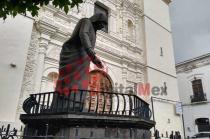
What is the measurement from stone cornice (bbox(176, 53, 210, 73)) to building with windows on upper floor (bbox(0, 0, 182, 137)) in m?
5.20

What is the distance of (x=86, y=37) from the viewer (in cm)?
371

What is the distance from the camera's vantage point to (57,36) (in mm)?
8820

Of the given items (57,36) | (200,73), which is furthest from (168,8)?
(57,36)

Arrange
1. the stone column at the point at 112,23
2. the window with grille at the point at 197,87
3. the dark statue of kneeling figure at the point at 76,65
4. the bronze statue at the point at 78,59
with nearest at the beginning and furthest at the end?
the dark statue of kneeling figure at the point at 76,65 < the bronze statue at the point at 78,59 < the stone column at the point at 112,23 < the window with grille at the point at 197,87

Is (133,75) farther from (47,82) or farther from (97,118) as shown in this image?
(97,118)

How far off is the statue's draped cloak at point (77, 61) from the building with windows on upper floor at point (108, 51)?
3.51m

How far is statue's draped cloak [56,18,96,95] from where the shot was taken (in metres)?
3.70

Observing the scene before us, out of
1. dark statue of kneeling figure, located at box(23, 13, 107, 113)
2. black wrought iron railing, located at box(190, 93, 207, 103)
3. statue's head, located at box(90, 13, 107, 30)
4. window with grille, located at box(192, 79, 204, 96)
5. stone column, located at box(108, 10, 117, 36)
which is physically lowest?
dark statue of kneeling figure, located at box(23, 13, 107, 113)

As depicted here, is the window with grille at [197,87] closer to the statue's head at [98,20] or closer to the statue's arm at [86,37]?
the statue's head at [98,20]

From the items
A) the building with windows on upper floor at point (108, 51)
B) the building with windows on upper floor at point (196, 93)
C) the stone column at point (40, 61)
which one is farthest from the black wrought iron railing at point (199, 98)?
the stone column at point (40, 61)

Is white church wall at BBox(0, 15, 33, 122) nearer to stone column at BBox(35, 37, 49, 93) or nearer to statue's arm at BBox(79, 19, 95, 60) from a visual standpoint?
stone column at BBox(35, 37, 49, 93)

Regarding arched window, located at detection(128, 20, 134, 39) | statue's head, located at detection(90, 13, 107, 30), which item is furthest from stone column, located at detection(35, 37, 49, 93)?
arched window, located at detection(128, 20, 134, 39)

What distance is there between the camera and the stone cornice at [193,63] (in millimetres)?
17875

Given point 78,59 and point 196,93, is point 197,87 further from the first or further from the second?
point 78,59
